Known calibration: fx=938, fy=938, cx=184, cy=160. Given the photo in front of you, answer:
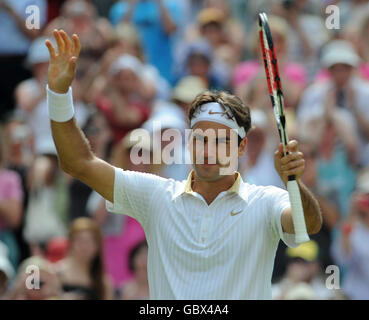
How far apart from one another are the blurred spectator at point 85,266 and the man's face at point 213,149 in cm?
345

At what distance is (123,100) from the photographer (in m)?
9.70

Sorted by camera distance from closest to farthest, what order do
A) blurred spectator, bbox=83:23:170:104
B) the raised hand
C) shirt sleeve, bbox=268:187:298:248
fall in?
shirt sleeve, bbox=268:187:298:248
the raised hand
blurred spectator, bbox=83:23:170:104

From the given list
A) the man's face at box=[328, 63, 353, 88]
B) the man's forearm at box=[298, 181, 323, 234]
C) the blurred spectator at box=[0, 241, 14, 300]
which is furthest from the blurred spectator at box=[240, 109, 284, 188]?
the man's forearm at box=[298, 181, 323, 234]

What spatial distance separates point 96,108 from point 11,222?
5.05ft

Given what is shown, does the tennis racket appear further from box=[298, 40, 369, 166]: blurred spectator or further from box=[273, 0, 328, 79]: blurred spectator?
box=[273, 0, 328, 79]: blurred spectator

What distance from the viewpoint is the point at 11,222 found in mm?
9008

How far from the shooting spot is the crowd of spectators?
833 centimetres

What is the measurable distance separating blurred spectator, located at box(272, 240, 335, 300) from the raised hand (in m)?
3.81

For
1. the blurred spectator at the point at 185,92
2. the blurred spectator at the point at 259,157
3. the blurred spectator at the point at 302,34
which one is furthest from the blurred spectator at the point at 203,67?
the blurred spectator at the point at 259,157

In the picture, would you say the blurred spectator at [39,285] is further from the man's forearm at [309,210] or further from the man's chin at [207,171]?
the man's forearm at [309,210]

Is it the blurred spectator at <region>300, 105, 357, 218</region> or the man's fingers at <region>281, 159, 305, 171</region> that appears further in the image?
the blurred spectator at <region>300, 105, 357, 218</region>

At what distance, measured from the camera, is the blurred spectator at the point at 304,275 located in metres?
8.15

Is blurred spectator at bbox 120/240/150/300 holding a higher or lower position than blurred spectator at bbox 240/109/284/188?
lower
